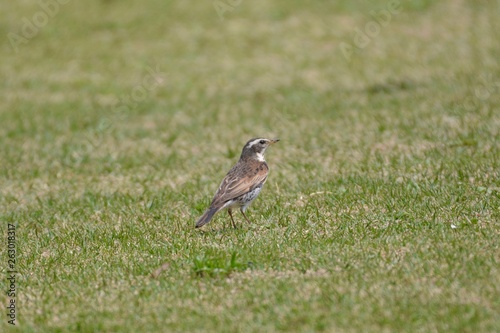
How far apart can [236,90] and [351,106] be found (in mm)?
3773

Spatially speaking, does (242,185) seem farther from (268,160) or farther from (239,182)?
(268,160)

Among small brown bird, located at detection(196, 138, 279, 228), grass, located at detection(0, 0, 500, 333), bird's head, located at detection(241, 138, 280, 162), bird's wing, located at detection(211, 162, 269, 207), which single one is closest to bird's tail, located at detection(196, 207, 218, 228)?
small brown bird, located at detection(196, 138, 279, 228)

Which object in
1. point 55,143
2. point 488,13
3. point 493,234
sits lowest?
point 488,13

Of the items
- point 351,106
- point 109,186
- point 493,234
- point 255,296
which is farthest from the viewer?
point 351,106

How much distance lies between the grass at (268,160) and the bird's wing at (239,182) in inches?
18.2

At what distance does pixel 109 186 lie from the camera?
43.1 feet

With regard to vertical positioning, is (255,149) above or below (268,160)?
above

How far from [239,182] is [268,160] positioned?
3976 millimetres

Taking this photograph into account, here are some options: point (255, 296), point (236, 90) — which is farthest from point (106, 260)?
point (236, 90)

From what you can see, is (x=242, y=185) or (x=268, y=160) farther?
(x=268, y=160)

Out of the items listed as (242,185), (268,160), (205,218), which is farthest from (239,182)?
(268,160)

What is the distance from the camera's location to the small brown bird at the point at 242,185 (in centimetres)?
977

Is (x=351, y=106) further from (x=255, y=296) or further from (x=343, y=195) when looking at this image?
(x=255, y=296)

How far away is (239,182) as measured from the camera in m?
10.1
